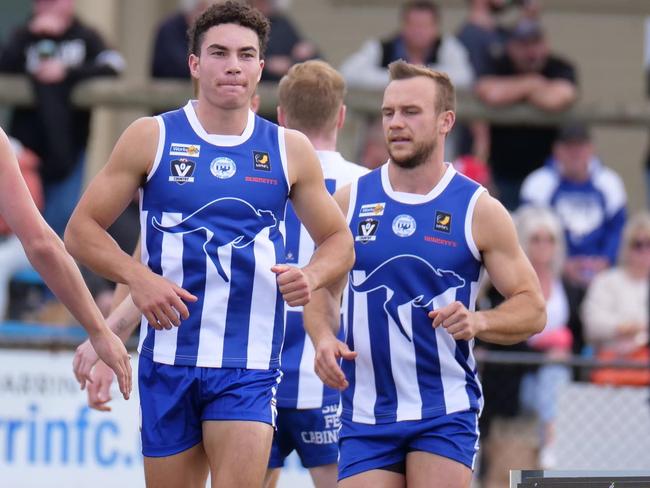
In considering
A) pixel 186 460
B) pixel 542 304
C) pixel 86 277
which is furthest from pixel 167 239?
pixel 86 277

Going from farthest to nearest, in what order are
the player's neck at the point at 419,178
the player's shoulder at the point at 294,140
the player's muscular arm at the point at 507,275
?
the player's neck at the point at 419,178 → the player's muscular arm at the point at 507,275 → the player's shoulder at the point at 294,140

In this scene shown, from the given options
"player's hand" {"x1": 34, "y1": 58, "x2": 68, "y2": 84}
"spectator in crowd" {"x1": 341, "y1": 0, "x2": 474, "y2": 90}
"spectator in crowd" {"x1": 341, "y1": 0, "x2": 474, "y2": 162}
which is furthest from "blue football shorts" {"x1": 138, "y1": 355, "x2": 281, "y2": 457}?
"player's hand" {"x1": 34, "y1": 58, "x2": 68, "y2": 84}

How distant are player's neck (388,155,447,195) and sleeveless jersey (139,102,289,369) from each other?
736 mm

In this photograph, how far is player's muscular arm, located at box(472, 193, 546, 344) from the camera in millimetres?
6223

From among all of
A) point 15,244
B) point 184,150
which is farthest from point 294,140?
point 15,244

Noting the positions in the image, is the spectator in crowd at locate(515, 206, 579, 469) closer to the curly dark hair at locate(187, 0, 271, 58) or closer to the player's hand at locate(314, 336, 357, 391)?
the player's hand at locate(314, 336, 357, 391)

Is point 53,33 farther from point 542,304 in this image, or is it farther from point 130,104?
point 542,304

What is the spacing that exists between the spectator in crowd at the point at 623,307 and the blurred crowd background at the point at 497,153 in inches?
0.4

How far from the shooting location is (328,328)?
6352 millimetres

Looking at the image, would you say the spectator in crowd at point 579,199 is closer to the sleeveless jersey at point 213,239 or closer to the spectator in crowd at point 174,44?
the spectator in crowd at point 174,44

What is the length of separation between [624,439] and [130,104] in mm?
4825

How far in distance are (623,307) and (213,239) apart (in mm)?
5749

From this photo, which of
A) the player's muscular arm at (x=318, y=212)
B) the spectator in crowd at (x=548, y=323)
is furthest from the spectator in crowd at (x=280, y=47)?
the player's muscular arm at (x=318, y=212)

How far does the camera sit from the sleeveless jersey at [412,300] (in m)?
6.28
